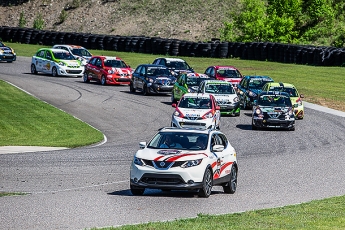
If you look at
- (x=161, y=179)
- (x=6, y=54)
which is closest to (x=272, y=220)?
(x=161, y=179)

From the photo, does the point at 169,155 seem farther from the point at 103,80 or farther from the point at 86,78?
the point at 86,78

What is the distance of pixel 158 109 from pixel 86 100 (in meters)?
4.13

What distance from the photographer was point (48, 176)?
775 inches

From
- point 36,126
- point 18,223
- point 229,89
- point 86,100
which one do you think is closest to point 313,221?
point 18,223

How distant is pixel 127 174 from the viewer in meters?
20.6

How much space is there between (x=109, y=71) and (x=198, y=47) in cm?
1826

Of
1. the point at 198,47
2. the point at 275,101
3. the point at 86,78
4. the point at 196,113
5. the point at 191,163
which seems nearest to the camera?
the point at 191,163

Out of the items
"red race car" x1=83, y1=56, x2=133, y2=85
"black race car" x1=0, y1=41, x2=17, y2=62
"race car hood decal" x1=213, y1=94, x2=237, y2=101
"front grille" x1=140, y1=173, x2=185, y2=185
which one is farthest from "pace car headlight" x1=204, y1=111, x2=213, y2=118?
"black race car" x1=0, y1=41, x2=17, y2=62

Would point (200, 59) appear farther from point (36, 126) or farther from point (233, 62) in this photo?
point (36, 126)

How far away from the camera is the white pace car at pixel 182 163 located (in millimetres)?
16469

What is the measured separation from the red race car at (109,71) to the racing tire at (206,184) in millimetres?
29559

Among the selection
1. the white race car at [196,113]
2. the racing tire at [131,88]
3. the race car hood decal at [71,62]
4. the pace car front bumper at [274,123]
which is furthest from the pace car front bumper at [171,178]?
the race car hood decal at [71,62]

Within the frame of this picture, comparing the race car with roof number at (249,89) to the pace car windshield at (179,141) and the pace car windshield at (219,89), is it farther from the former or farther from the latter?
the pace car windshield at (179,141)

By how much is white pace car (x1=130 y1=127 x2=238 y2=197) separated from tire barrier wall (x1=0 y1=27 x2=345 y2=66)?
41580 mm
